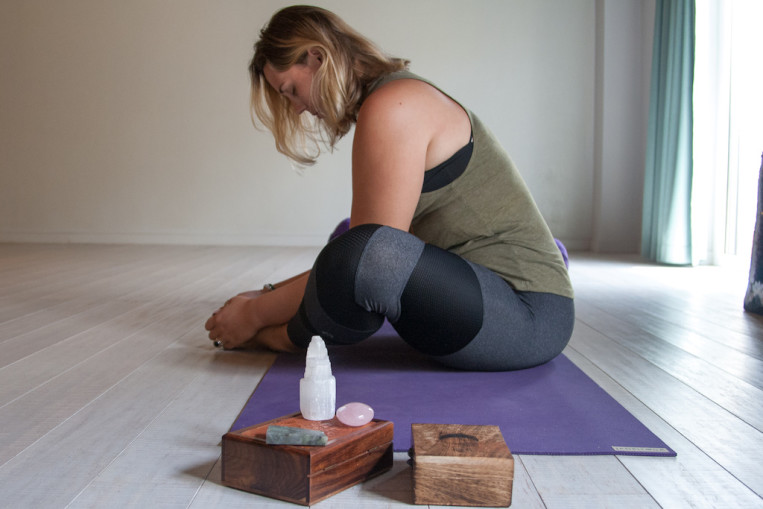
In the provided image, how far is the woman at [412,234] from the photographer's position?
1.40 meters

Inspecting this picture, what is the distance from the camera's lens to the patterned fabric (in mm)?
2662

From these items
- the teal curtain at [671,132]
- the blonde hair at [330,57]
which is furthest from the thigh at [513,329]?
the teal curtain at [671,132]

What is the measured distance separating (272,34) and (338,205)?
4.29 m

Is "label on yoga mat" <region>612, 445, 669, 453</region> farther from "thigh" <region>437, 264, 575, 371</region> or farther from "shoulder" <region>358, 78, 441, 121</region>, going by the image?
"shoulder" <region>358, 78, 441, 121</region>

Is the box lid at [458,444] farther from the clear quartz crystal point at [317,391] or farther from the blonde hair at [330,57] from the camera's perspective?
the blonde hair at [330,57]

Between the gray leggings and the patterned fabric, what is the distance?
4.49 feet

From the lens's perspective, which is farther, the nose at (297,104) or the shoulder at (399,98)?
the nose at (297,104)

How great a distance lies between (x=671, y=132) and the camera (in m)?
4.58

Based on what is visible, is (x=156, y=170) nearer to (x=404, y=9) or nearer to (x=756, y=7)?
(x=404, y=9)

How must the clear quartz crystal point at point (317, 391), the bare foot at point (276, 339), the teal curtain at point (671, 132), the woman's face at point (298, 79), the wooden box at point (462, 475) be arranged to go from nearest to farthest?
1. the wooden box at point (462, 475)
2. the clear quartz crystal point at point (317, 391)
3. the woman's face at point (298, 79)
4. the bare foot at point (276, 339)
5. the teal curtain at point (671, 132)

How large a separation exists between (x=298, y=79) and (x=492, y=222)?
0.55m

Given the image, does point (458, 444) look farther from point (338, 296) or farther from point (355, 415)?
point (338, 296)

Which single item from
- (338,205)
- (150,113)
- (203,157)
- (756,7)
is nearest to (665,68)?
(756,7)

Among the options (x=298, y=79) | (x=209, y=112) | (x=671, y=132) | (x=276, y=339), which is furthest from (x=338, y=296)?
(x=209, y=112)
